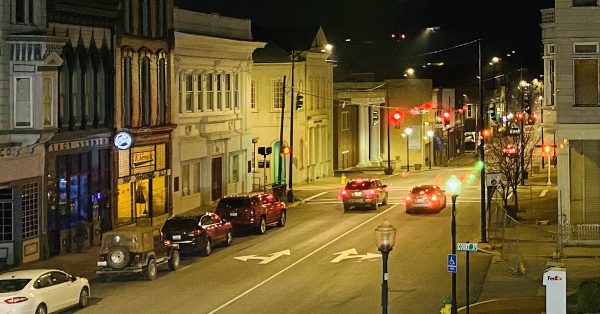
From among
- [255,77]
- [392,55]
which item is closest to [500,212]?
[255,77]

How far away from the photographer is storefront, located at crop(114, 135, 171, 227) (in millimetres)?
46281

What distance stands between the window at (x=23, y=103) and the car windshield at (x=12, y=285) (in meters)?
11.4

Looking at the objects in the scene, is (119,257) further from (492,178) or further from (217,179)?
(217,179)

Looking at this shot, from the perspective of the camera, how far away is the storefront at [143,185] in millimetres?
46281

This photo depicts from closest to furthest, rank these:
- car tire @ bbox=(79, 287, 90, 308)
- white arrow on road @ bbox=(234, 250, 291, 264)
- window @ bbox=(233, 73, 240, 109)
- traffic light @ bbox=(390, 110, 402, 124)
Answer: car tire @ bbox=(79, 287, 90, 308), white arrow on road @ bbox=(234, 250, 291, 264), window @ bbox=(233, 73, 240, 109), traffic light @ bbox=(390, 110, 402, 124)

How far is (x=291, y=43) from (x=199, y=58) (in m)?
21.6

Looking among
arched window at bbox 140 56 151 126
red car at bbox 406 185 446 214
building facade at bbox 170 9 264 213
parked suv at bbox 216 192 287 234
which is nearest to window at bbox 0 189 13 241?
parked suv at bbox 216 192 287 234

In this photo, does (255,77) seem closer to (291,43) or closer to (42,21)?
(291,43)

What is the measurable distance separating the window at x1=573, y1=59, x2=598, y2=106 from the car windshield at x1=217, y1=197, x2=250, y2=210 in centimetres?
1385

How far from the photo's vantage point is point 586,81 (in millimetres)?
39344

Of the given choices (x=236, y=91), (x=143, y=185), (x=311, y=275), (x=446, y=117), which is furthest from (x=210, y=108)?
(x=446, y=117)

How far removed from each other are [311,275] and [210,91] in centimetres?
2637

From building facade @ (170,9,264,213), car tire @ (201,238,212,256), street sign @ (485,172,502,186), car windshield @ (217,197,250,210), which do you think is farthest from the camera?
building facade @ (170,9,264,213)

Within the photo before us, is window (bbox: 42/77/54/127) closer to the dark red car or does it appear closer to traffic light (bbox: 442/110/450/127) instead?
the dark red car
